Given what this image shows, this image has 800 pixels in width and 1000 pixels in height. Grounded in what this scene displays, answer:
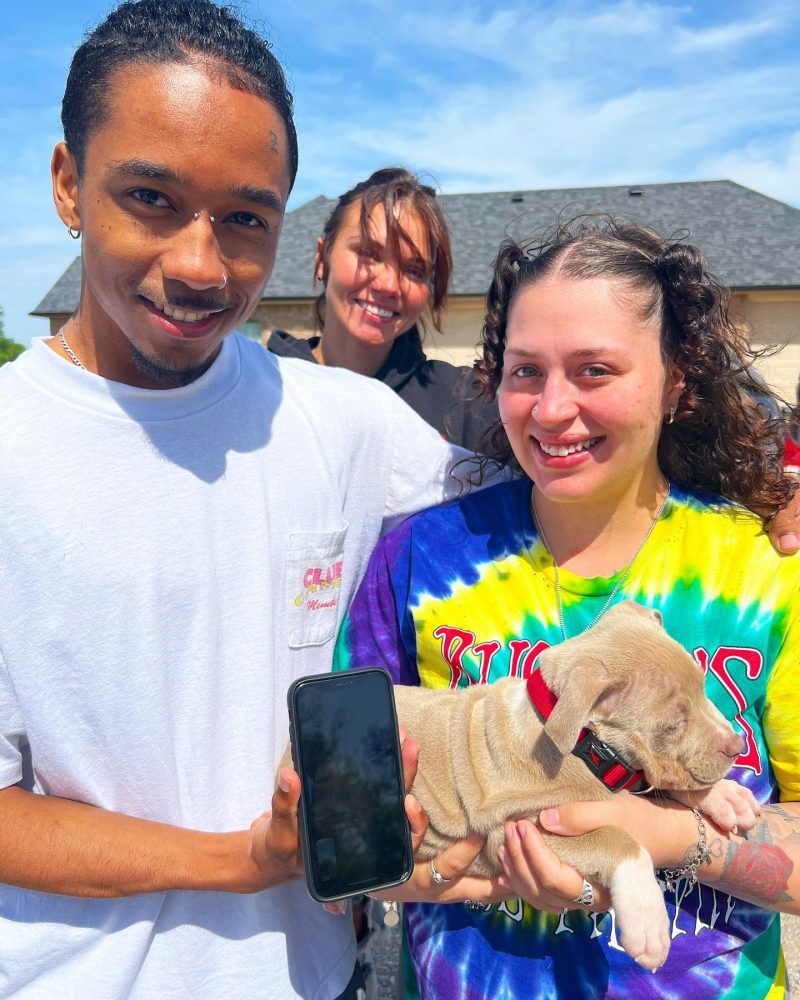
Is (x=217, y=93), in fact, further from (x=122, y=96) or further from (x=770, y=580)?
(x=770, y=580)

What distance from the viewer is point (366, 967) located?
297 centimetres

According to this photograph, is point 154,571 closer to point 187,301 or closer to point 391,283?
point 187,301

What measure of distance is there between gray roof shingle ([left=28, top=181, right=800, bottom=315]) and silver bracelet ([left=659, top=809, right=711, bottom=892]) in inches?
972

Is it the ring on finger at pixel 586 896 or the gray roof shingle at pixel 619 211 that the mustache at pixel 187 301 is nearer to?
the ring on finger at pixel 586 896

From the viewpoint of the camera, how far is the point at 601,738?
8.85 ft

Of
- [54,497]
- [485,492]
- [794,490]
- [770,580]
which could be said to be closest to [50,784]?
[54,497]

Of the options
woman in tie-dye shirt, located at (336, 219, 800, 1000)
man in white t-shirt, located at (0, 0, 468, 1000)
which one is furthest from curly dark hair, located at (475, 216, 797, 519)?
man in white t-shirt, located at (0, 0, 468, 1000)

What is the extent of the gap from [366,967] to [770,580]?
2.04 meters

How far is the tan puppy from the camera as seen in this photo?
2383mm

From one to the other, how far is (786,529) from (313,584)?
1.58m

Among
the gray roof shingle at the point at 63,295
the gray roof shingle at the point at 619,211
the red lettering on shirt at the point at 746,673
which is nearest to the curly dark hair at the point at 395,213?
the red lettering on shirt at the point at 746,673

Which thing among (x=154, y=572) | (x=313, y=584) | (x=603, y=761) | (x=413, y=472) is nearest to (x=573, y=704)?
(x=603, y=761)

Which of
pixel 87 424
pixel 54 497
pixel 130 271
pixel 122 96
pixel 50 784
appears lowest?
pixel 50 784

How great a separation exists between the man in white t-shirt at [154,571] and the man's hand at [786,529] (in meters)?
1.56
